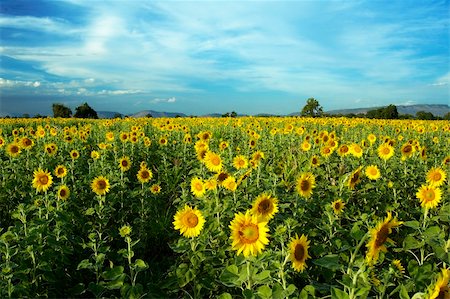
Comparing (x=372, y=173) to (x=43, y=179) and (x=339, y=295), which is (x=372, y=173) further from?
(x=43, y=179)

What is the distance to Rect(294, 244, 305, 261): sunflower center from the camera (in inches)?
111

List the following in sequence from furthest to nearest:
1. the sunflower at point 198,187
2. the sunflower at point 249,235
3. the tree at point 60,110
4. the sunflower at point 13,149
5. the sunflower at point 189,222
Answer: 1. the tree at point 60,110
2. the sunflower at point 13,149
3. the sunflower at point 198,187
4. the sunflower at point 189,222
5. the sunflower at point 249,235

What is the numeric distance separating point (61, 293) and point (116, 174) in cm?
308

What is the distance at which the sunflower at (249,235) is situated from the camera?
2799 mm

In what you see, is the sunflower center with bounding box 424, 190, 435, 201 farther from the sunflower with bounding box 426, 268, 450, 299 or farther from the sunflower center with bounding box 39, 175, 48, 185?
the sunflower center with bounding box 39, 175, 48, 185

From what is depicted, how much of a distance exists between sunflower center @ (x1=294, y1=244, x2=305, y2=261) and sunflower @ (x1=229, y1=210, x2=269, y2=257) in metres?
0.27

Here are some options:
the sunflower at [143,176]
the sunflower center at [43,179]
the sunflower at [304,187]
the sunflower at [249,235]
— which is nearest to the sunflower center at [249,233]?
the sunflower at [249,235]

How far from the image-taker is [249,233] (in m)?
2.83

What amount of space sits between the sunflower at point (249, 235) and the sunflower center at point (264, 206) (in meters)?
0.41


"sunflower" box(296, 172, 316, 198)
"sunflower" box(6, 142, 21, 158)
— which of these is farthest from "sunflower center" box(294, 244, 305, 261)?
"sunflower" box(6, 142, 21, 158)

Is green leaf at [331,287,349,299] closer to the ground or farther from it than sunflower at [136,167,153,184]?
closer to the ground

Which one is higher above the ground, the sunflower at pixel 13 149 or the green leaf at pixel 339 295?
the sunflower at pixel 13 149

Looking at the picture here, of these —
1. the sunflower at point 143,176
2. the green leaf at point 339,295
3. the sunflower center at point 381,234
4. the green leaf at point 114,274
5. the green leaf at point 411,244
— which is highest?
the sunflower center at point 381,234

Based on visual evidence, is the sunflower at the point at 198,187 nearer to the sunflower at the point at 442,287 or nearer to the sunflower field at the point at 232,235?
the sunflower field at the point at 232,235
